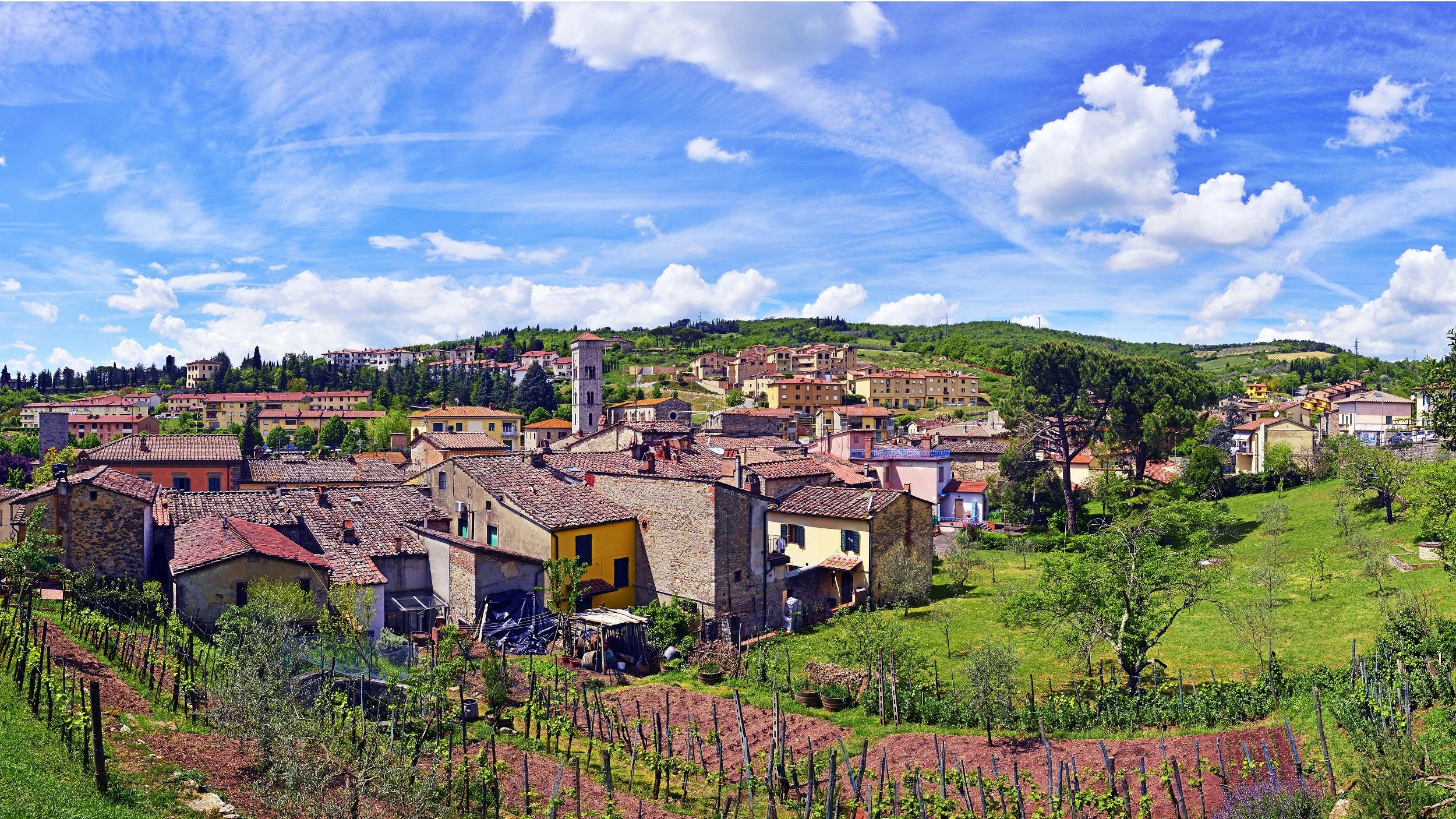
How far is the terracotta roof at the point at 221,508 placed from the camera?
96.6ft

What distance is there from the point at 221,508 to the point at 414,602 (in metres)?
9.61

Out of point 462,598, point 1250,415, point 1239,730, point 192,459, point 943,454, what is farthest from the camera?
point 1250,415

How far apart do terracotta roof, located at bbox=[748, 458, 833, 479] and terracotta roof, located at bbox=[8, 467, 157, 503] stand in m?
23.4

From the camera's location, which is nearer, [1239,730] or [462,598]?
[1239,730]

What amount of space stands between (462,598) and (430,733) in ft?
30.6

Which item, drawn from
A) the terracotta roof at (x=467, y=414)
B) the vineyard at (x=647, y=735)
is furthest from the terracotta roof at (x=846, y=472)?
the terracotta roof at (x=467, y=414)

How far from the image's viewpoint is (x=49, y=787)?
10.8 m

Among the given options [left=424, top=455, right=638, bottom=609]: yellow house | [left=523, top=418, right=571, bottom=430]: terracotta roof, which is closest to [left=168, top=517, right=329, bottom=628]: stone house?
[left=424, top=455, right=638, bottom=609]: yellow house

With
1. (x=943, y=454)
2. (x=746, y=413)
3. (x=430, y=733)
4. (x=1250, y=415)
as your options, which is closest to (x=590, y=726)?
(x=430, y=733)

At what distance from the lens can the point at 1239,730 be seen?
17031 mm

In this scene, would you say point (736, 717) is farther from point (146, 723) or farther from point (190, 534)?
point (190, 534)

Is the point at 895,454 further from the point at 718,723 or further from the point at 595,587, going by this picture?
the point at 718,723

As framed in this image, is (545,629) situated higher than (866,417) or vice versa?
(866,417)

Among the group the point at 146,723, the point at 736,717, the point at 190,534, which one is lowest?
the point at 736,717
